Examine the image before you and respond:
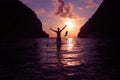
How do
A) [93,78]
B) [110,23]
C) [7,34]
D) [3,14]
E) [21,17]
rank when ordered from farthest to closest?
[110,23], [21,17], [3,14], [7,34], [93,78]

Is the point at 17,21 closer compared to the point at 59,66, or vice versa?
the point at 59,66

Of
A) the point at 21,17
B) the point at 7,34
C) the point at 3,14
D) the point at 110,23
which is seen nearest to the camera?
the point at 7,34

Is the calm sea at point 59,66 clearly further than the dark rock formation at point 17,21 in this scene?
No

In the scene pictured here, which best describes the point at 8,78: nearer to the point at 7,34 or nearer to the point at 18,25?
the point at 7,34

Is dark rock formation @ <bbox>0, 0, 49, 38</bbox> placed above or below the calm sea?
above

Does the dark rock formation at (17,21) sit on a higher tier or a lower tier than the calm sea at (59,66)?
higher

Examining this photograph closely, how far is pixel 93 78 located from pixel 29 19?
592ft

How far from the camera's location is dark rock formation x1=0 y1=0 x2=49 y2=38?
551 feet

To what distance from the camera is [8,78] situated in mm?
11117

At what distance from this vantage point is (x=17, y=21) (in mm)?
179000

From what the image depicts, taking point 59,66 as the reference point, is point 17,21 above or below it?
above

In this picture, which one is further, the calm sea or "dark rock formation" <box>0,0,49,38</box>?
"dark rock formation" <box>0,0,49,38</box>

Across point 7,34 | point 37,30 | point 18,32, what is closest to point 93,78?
point 7,34

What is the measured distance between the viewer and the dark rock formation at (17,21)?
168 meters
